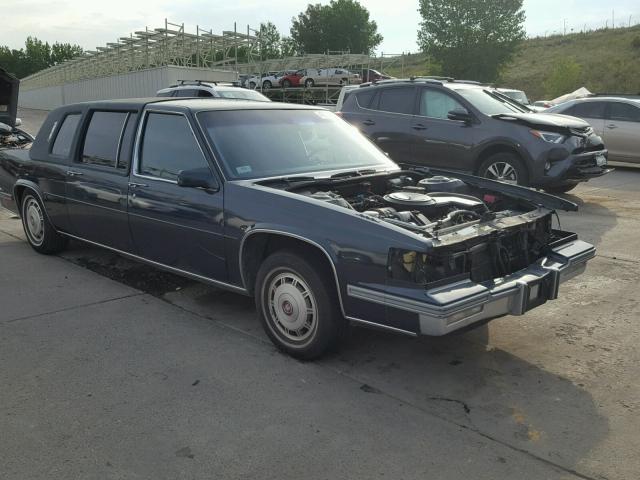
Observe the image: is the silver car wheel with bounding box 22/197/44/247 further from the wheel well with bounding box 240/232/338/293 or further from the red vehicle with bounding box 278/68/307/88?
the red vehicle with bounding box 278/68/307/88

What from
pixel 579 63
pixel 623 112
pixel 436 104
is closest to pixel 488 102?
pixel 436 104

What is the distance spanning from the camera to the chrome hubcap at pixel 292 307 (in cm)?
376

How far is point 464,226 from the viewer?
3.67 meters

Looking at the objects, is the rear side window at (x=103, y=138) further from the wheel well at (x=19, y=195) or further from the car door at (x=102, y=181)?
the wheel well at (x=19, y=195)

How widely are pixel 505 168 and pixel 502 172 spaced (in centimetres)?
7

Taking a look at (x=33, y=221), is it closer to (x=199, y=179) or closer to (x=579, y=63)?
(x=199, y=179)

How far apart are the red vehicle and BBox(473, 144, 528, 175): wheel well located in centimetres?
2750

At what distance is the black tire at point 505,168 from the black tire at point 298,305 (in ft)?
18.8

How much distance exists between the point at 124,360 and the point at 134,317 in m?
0.81

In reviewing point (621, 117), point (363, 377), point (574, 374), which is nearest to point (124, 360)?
point (363, 377)

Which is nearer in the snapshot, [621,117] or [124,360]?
[124,360]

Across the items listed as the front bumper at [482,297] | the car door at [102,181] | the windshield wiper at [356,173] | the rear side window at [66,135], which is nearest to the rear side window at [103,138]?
the car door at [102,181]

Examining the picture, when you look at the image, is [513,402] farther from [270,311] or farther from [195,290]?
[195,290]

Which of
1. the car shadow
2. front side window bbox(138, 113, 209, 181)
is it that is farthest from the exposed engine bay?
front side window bbox(138, 113, 209, 181)
